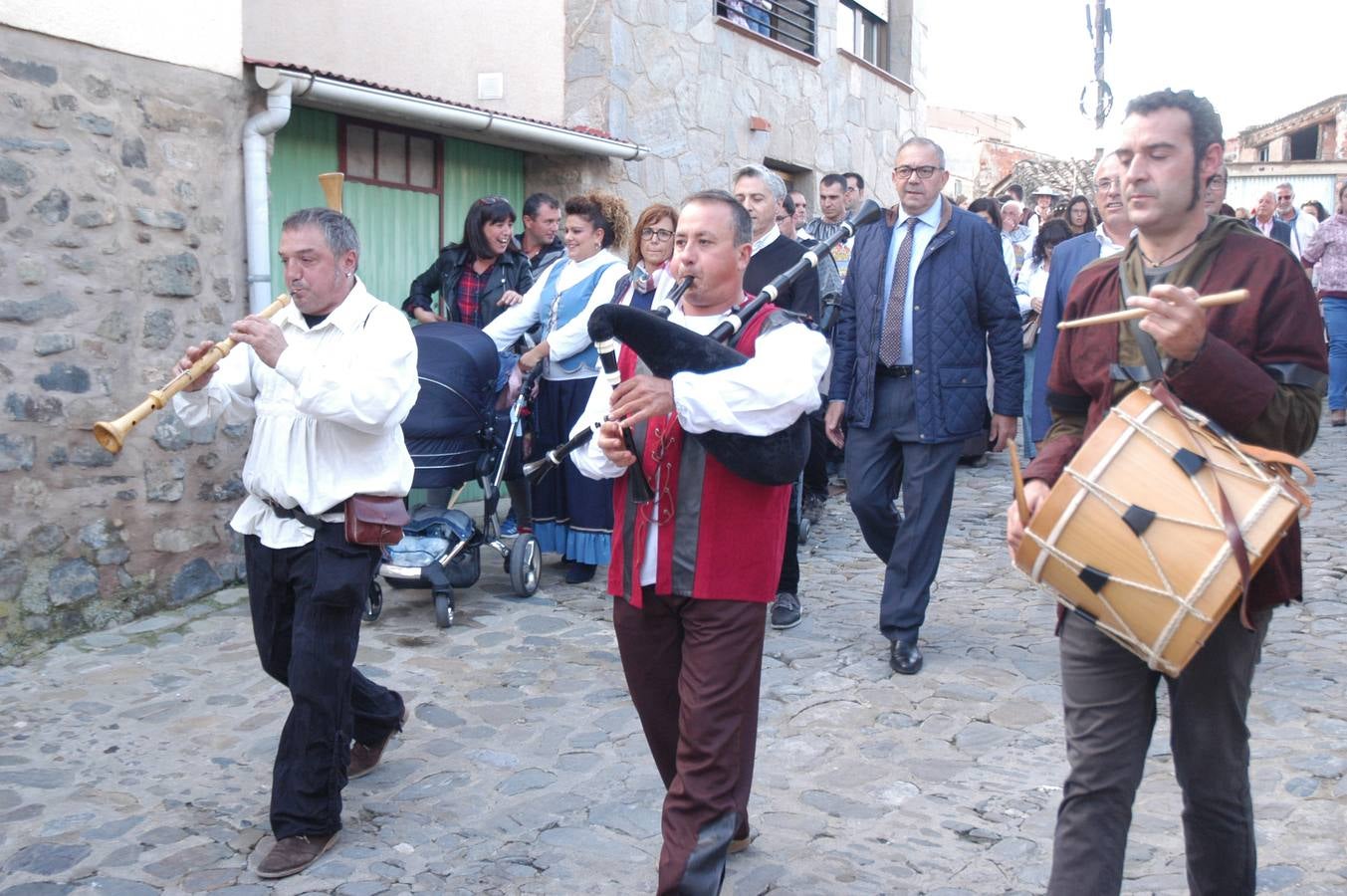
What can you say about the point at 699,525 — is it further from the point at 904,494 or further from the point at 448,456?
the point at 448,456

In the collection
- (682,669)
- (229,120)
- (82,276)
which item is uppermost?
(229,120)

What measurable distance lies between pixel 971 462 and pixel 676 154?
11.9 ft

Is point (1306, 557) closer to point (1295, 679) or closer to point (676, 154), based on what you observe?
point (1295, 679)

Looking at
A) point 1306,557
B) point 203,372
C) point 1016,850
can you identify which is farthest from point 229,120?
point 1306,557

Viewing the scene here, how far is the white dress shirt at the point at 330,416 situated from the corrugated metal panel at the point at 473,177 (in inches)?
187

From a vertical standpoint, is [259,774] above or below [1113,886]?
below

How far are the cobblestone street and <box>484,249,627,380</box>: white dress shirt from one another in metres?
1.29

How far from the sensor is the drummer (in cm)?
261

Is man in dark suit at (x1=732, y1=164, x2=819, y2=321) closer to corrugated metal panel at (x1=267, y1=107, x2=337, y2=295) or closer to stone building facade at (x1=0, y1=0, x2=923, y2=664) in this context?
stone building facade at (x1=0, y1=0, x2=923, y2=664)

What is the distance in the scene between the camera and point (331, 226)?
3.86m

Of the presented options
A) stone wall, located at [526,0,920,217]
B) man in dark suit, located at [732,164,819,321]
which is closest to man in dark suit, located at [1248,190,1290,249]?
stone wall, located at [526,0,920,217]

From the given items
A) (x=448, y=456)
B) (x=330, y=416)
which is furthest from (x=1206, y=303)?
(x=448, y=456)

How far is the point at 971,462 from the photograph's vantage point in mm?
11219

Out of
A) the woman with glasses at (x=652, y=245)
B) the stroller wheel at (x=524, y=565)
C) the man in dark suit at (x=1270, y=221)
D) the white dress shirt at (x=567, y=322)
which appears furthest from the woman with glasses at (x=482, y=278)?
the man in dark suit at (x=1270, y=221)
